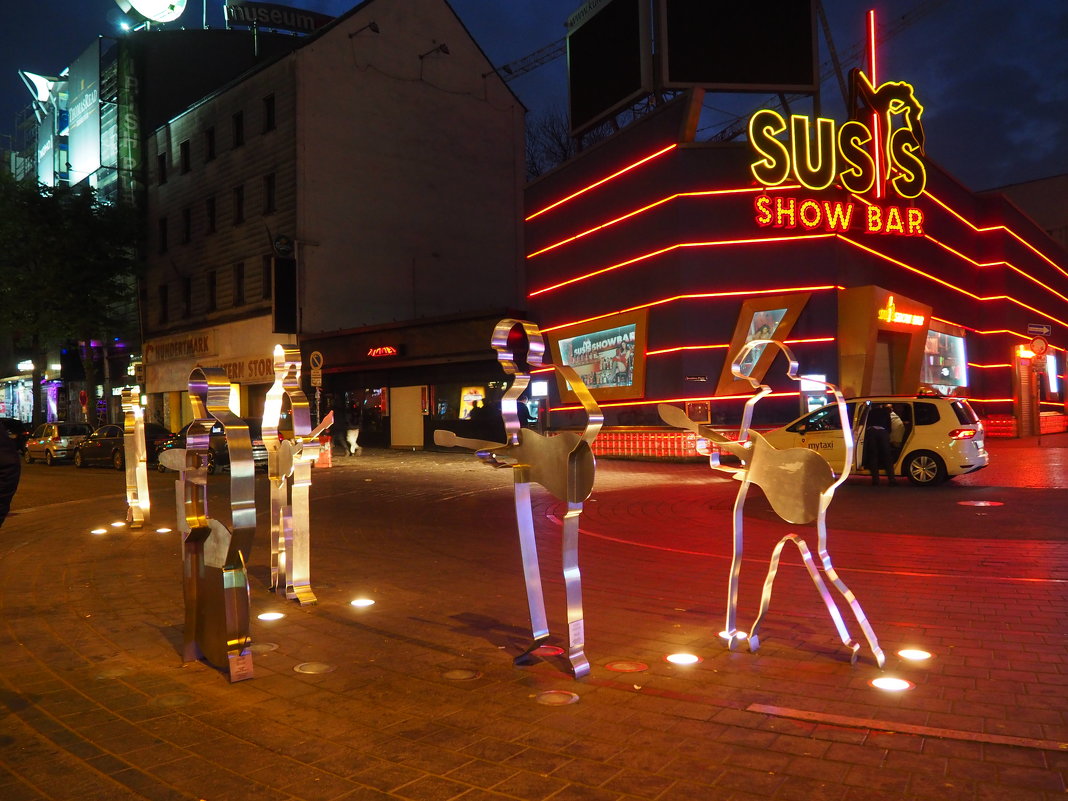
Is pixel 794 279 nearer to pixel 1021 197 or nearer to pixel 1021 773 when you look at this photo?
pixel 1021 773

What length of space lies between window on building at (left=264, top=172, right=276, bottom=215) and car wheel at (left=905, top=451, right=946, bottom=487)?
28092mm

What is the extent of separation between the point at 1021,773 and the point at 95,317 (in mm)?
44595

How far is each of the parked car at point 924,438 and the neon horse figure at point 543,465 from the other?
409 inches

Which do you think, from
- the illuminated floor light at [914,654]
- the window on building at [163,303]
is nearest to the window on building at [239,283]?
the window on building at [163,303]

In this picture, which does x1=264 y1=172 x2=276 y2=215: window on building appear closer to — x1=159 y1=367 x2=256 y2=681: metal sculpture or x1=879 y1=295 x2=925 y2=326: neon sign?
x1=879 y1=295 x2=925 y2=326: neon sign

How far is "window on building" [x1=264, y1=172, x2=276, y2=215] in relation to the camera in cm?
3478

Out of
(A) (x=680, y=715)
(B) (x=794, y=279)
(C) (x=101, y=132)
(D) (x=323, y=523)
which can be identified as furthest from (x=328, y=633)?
(C) (x=101, y=132)

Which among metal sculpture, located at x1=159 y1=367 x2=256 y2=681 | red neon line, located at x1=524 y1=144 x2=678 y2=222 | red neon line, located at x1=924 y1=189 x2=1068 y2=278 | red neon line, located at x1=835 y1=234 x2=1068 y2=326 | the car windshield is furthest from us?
the car windshield

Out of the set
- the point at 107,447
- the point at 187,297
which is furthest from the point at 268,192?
the point at 107,447

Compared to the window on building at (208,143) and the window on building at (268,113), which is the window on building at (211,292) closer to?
the window on building at (208,143)

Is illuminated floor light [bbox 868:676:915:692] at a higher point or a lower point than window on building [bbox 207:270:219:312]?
lower

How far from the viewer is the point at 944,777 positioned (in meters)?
3.44

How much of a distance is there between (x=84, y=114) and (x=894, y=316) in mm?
44237

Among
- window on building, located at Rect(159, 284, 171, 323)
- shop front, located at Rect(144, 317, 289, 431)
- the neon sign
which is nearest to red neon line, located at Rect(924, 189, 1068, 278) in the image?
the neon sign
